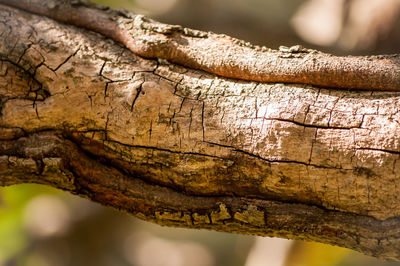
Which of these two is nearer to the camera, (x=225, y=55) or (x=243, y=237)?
(x=225, y=55)

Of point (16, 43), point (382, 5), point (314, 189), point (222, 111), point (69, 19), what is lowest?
point (314, 189)

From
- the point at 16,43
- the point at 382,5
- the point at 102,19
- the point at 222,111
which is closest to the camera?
the point at 222,111

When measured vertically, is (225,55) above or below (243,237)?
above

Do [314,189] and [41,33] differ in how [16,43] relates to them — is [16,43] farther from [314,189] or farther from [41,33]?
[314,189]

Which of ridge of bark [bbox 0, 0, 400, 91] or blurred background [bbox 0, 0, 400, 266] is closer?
ridge of bark [bbox 0, 0, 400, 91]

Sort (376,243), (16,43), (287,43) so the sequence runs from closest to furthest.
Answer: (376,243) → (16,43) → (287,43)

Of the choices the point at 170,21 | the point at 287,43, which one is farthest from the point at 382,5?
the point at 170,21

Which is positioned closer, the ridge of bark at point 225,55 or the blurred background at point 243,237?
the ridge of bark at point 225,55

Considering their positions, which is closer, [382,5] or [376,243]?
[376,243]
